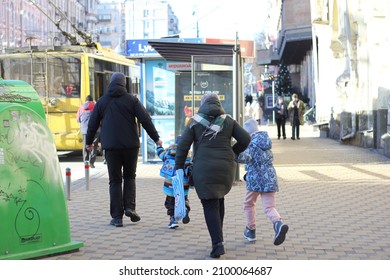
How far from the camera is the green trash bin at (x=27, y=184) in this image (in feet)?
23.5

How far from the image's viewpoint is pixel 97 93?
2245cm

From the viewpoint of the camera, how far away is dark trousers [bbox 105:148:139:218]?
9.60 metres

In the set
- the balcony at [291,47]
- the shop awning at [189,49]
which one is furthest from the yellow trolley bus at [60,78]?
the balcony at [291,47]

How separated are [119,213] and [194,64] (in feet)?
23.4

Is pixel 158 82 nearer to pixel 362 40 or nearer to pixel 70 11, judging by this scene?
pixel 362 40

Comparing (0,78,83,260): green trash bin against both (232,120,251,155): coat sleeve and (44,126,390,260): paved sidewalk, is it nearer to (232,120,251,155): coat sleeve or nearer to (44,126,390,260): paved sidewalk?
(44,126,390,260): paved sidewalk

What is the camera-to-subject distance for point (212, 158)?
759 centimetres

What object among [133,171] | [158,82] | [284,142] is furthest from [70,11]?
[133,171]

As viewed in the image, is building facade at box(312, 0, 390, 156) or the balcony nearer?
building facade at box(312, 0, 390, 156)

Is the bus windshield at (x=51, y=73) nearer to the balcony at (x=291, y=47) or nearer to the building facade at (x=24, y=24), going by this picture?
the balcony at (x=291, y=47)

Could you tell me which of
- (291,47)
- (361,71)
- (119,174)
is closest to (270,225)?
(119,174)

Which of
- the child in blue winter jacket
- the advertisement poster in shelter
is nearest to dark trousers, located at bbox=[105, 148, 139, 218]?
the child in blue winter jacket
